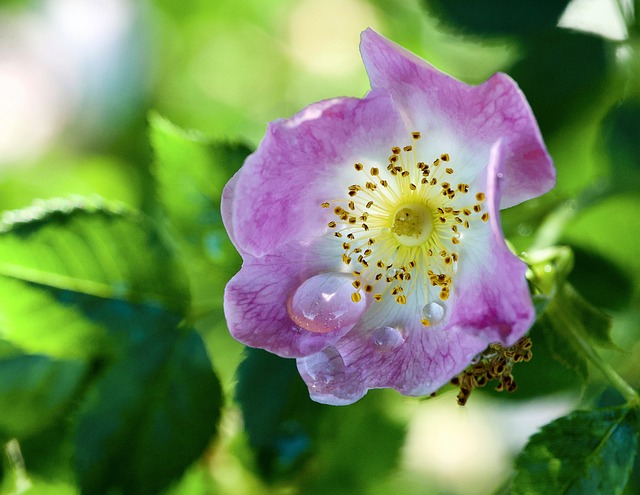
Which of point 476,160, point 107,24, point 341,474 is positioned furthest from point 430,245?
point 107,24

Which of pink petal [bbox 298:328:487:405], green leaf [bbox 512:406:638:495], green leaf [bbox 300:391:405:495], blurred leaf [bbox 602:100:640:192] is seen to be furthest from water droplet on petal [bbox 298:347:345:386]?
blurred leaf [bbox 602:100:640:192]

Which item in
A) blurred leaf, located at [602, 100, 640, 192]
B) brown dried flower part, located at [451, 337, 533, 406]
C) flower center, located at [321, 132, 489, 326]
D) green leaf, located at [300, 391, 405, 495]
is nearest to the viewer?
brown dried flower part, located at [451, 337, 533, 406]

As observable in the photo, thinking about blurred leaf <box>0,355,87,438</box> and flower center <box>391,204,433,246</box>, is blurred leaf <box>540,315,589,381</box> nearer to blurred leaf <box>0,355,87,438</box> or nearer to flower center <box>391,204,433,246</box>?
flower center <box>391,204,433,246</box>

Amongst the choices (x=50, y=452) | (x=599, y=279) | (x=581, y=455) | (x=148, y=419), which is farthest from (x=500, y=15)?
(x=50, y=452)

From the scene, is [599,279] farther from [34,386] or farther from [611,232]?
[34,386]

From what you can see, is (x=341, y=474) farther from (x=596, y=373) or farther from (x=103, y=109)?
(x=103, y=109)

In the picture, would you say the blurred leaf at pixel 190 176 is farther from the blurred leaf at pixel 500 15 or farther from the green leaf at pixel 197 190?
the blurred leaf at pixel 500 15
